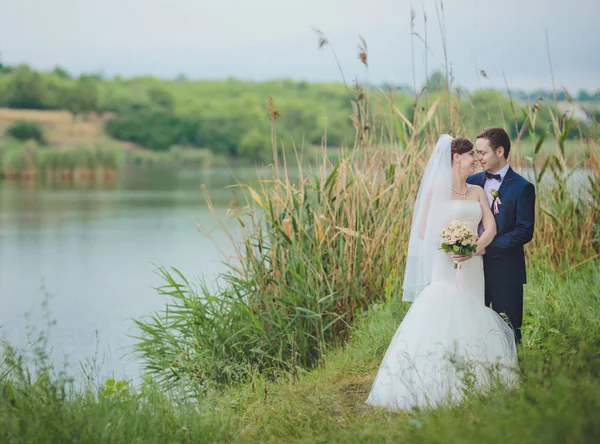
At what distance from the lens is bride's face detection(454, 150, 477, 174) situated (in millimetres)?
4027

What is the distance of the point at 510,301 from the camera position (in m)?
3.95

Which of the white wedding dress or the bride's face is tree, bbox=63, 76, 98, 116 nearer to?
the bride's face

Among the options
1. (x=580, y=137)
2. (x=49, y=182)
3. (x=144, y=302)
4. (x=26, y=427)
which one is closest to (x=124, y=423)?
(x=26, y=427)

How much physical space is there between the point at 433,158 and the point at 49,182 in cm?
3326

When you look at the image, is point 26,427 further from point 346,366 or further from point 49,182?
point 49,182

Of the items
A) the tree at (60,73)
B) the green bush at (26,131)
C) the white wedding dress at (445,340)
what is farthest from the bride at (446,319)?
the tree at (60,73)

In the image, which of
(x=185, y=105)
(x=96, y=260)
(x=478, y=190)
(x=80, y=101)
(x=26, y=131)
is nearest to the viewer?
(x=478, y=190)

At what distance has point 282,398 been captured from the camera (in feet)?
13.2

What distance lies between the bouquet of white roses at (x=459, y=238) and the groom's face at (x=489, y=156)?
358 millimetres

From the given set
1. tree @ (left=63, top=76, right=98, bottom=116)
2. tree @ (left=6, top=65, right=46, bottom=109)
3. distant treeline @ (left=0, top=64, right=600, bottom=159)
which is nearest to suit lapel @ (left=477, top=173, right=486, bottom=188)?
distant treeline @ (left=0, top=64, right=600, bottom=159)

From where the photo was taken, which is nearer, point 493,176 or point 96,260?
point 493,176

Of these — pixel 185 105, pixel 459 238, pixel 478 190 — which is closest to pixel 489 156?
pixel 478 190

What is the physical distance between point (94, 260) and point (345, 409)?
→ 39.7ft

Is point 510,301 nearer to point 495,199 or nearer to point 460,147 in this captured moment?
point 495,199
